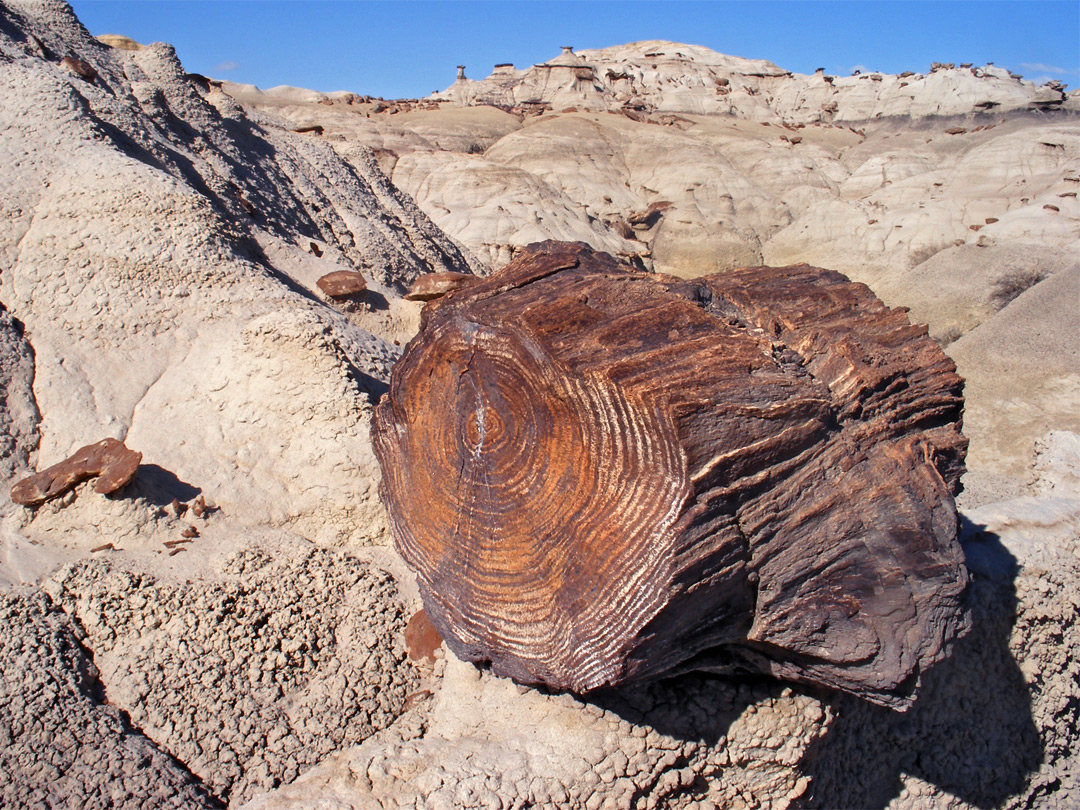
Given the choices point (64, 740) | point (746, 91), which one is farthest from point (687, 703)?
point (746, 91)

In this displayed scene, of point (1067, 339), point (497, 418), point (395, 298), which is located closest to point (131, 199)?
point (395, 298)

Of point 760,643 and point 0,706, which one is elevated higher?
point 760,643

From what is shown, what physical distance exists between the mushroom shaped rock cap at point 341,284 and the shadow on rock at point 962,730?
376 centimetres

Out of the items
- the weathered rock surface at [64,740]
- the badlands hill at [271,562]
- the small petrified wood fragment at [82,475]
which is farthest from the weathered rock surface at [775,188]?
the weathered rock surface at [64,740]

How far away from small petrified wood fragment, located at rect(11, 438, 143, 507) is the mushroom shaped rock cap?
215 centimetres

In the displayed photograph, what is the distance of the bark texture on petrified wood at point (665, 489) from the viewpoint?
182 cm

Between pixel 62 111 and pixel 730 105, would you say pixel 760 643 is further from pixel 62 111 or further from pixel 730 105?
pixel 730 105

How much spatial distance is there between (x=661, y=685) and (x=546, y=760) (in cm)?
42

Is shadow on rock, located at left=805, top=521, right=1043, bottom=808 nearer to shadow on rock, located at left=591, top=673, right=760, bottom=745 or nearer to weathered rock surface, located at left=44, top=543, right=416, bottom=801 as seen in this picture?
shadow on rock, located at left=591, top=673, right=760, bottom=745

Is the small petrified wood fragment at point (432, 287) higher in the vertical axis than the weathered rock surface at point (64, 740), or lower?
higher

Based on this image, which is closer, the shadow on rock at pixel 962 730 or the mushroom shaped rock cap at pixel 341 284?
the shadow on rock at pixel 962 730

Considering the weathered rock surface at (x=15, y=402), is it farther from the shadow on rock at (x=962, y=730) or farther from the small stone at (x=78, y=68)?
the shadow on rock at (x=962, y=730)

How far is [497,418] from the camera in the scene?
2014 mm

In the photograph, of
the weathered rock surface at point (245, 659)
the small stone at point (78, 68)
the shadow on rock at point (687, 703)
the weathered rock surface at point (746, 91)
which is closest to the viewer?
the shadow on rock at point (687, 703)
